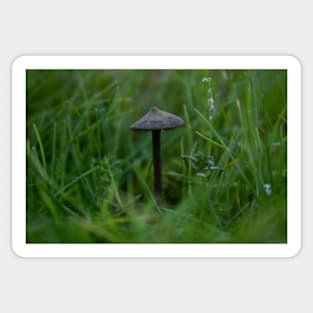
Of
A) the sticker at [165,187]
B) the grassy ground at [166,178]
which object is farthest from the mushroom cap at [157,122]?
the grassy ground at [166,178]

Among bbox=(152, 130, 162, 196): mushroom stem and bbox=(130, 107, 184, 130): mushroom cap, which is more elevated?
bbox=(130, 107, 184, 130): mushroom cap

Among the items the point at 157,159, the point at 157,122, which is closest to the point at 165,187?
the point at 157,159

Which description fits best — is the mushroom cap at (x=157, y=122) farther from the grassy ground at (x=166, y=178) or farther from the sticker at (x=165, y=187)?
the grassy ground at (x=166, y=178)

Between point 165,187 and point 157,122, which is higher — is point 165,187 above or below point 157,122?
below

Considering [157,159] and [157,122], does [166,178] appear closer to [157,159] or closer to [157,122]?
[157,159]

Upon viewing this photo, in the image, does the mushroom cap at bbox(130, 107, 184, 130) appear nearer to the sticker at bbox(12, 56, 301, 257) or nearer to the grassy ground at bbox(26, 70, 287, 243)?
the sticker at bbox(12, 56, 301, 257)

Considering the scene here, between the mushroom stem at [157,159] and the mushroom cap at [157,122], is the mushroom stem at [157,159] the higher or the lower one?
the lower one

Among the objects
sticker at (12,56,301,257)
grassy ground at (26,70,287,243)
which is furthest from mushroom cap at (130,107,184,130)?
grassy ground at (26,70,287,243)
